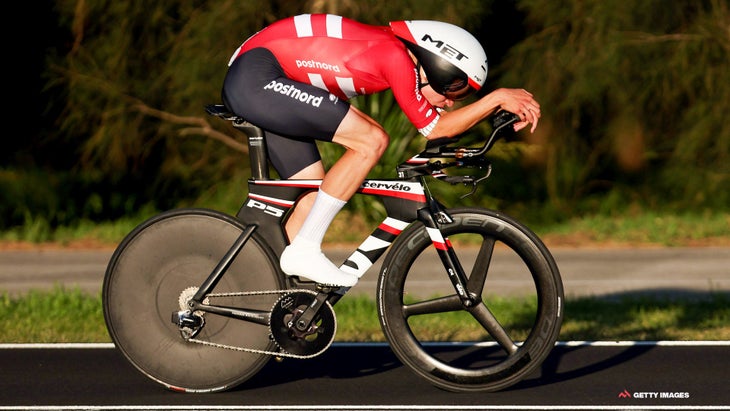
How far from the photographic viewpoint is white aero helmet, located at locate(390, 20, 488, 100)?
5.56m

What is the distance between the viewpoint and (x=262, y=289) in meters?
5.86

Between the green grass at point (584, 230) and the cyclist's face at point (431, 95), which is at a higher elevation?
the cyclist's face at point (431, 95)

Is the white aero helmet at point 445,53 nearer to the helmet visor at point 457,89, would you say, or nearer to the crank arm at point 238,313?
the helmet visor at point 457,89

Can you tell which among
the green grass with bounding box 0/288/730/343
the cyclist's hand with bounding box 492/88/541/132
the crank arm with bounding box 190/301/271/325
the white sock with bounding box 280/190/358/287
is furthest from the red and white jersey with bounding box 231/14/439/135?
the green grass with bounding box 0/288/730/343

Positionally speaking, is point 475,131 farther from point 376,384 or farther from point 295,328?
point 295,328

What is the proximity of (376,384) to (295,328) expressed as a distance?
0.65 meters

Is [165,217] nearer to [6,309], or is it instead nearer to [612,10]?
[6,309]

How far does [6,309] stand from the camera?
8.76 metres

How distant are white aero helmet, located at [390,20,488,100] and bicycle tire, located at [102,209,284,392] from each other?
1.14 metres

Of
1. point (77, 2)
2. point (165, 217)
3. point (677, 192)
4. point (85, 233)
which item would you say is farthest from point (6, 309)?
point (677, 192)

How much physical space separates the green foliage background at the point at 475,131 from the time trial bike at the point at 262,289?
21.3 ft

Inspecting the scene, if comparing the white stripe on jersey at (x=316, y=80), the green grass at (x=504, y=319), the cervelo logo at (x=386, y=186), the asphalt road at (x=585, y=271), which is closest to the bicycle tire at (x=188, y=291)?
the cervelo logo at (x=386, y=186)

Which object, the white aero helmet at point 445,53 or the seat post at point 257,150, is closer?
the white aero helmet at point 445,53

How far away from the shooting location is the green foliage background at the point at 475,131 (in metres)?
12.8
